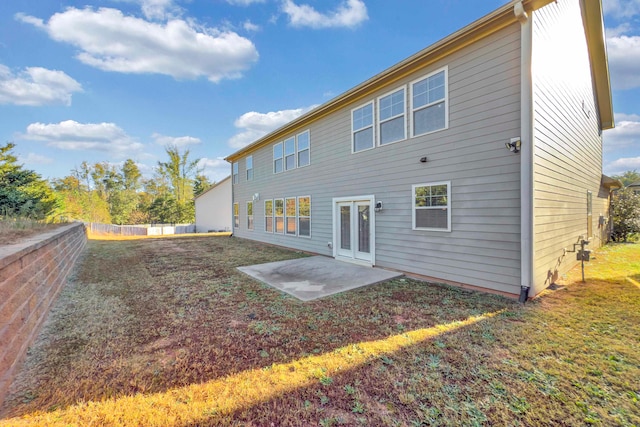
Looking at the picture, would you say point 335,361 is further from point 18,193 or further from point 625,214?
point 625,214

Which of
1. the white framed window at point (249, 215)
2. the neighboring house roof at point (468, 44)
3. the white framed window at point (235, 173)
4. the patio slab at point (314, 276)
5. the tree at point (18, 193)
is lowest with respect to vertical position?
the patio slab at point (314, 276)

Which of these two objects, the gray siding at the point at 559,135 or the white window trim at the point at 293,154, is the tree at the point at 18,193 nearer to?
the white window trim at the point at 293,154

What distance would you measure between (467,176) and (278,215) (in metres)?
8.04

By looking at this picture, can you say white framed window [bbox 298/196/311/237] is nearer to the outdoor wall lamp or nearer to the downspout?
the outdoor wall lamp

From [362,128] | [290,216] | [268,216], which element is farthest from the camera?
[268,216]

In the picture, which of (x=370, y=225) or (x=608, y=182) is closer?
(x=370, y=225)

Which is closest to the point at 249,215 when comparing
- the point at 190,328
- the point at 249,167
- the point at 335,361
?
the point at 249,167

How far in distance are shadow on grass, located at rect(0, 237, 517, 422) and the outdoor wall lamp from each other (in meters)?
2.57

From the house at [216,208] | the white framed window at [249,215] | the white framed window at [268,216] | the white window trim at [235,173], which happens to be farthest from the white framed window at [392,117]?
the house at [216,208]

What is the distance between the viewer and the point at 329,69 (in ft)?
40.7

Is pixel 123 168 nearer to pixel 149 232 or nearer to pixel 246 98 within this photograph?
pixel 149 232

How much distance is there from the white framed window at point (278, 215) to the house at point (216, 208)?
11.7 meters

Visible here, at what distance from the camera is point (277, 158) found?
11648mm

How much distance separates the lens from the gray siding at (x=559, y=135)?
4.71m
